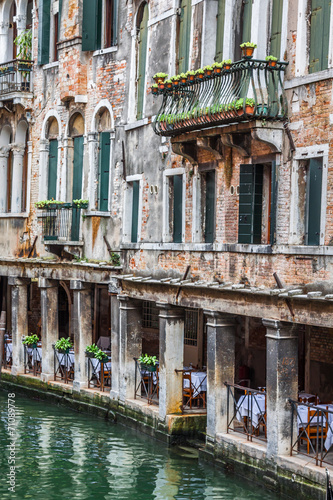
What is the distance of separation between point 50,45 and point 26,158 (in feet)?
9.90

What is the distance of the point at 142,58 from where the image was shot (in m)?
20.9

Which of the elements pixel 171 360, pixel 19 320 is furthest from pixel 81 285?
pixel 171 360

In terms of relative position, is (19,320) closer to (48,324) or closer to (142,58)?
(48,324)

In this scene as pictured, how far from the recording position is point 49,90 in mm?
25172

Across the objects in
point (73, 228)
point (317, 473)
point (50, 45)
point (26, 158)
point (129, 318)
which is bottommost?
point (317, 473)

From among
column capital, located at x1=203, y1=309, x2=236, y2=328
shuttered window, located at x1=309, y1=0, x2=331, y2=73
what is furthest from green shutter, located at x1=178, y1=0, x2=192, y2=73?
column capital, located at x1=203, y1=309, x2=236, y2=328

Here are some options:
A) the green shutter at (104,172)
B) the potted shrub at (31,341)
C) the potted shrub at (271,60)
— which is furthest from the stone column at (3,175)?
the potted shrub at (271,60)

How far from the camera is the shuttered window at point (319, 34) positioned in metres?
14.9

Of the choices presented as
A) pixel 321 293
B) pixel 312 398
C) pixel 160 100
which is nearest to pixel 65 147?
pixel 160 100

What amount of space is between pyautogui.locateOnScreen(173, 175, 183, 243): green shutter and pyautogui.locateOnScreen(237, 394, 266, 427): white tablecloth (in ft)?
11.2

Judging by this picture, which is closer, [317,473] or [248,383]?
[317,473]

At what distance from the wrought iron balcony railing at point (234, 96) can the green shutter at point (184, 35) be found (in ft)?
4.28

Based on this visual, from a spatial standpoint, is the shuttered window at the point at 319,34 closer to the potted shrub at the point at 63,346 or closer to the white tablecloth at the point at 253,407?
the white tablecloth at the point at 253,407

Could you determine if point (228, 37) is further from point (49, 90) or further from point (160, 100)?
point (49, 90)
